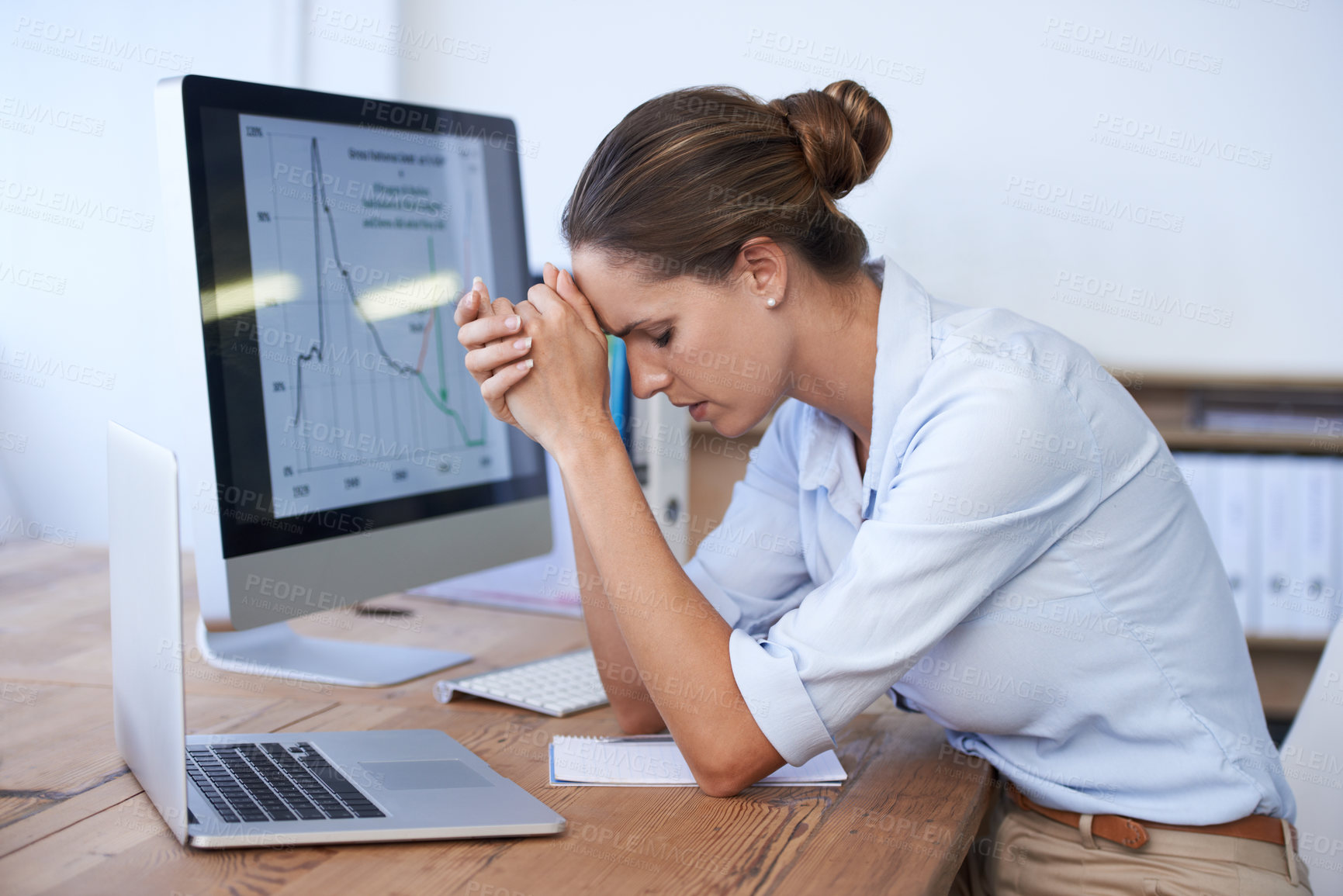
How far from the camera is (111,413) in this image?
2.32 meters

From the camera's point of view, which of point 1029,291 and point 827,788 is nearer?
point 827,788

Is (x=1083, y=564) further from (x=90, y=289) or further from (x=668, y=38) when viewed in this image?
(x=90, y=289)

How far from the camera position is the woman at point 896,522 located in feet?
2.97

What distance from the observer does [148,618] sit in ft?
2.60

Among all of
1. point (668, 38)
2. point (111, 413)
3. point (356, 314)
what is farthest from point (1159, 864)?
point (111, 413)

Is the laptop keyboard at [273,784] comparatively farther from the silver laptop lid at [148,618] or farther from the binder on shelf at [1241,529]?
the binder on shelf at [1241,529]

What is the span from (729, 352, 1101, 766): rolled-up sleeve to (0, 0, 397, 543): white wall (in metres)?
1.60

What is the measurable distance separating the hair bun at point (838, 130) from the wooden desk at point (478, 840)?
2.02 ft

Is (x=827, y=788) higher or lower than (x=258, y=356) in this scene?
lower

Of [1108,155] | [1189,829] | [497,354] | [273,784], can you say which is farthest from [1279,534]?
[273,784]

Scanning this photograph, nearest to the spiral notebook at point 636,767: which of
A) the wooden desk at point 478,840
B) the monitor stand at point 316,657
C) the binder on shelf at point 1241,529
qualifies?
the wooden desk at point 478,840

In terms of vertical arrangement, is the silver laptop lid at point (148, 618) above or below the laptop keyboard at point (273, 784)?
above

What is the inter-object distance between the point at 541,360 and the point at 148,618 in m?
0.47

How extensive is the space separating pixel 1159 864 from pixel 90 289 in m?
2.28
